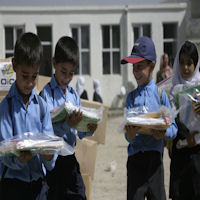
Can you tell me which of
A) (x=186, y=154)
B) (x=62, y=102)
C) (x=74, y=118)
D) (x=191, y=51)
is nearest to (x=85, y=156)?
(x=62, y=102)

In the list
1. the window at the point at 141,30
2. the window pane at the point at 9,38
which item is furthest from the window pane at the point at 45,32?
the window at the point at 141,30

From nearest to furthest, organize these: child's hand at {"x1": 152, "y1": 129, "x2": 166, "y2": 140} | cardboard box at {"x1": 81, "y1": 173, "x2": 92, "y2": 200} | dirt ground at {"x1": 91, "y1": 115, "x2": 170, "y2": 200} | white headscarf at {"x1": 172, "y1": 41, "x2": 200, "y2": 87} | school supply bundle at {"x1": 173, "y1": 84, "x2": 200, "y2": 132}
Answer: child's hand at {"x1": 152, "y1": 129, "x2": 166, "y2": 140} < school supply bundle at {"x1": 173, "y1": 84, "x2": 200, "y2": 132} < white headscarf at {"x1": 172, "y1": 41, "x2": 200, "y2": 87} < cardboard box at {"x1": 81, "y1": 173, "x2": 92, "y2": 200} < dirt ground at {"x1": 91, "y1": 115, "x2": 170, "y2": 200}

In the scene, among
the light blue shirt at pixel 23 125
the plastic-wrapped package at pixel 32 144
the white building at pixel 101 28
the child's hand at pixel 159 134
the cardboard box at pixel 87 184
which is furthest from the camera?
the white building at pixel 101 28

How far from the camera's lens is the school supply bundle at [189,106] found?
3391 mm

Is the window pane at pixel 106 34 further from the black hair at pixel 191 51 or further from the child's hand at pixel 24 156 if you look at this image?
the child's hand at pixel 24 156

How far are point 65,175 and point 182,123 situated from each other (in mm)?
1024

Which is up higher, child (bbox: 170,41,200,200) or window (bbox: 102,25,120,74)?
window (bbox: 102,25,120,74)

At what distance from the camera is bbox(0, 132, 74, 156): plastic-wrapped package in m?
2.59

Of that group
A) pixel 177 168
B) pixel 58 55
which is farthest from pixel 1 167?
pixel 177 168

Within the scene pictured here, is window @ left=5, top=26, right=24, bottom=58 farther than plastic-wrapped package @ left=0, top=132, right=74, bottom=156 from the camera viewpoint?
Yes

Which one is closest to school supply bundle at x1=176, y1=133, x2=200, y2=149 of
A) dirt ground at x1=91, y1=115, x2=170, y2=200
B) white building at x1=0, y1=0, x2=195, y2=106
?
dirt ground at x1=91, y1=115, x2=170, y2=200

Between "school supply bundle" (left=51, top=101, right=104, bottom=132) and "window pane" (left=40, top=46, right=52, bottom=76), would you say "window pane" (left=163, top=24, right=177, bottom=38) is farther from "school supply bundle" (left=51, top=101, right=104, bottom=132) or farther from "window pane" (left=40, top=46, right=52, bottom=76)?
"school supply bundle" (left=51, top=101, right=104, bottom=132)

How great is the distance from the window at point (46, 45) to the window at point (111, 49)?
2558mm

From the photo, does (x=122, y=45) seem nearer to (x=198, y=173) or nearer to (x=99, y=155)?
(x=99, y=155)
